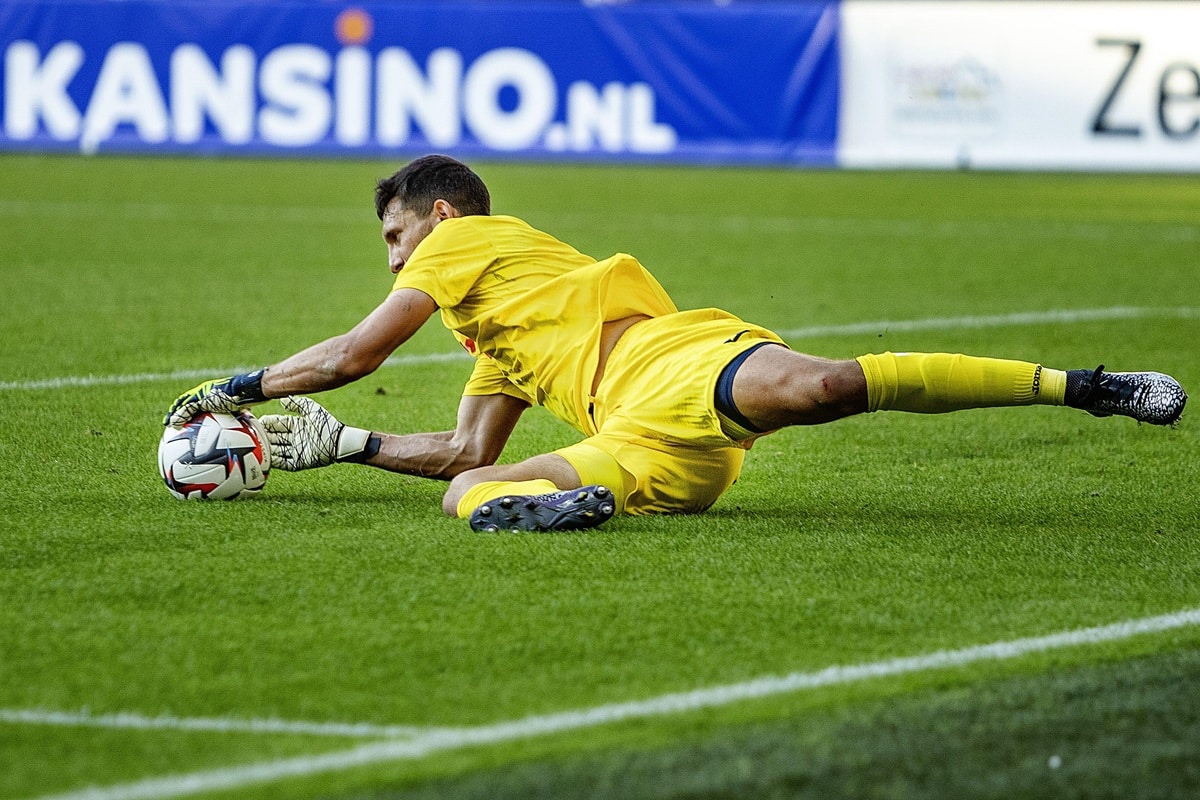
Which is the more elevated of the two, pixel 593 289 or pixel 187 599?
pixel 593 289

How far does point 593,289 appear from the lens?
4684mm

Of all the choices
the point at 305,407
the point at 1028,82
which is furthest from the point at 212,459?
the point at 1028,82

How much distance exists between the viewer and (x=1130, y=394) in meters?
4.29

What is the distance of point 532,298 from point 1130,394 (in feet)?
A: 4.89

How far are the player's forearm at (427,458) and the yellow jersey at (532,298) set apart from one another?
0.43 m

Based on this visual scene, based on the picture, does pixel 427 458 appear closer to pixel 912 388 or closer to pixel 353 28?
pixel 912 388

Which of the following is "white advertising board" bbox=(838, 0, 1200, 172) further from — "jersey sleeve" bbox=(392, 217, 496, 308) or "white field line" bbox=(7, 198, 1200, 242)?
"jersey sleeve" bbox=(392, 217, 496, 308)

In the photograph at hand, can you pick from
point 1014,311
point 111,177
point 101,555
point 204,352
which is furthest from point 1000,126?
point 101,555

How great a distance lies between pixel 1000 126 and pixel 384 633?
55.0 feet

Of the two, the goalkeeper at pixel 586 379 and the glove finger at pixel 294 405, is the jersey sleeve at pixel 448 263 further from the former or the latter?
the glove finger at pixel 294 405

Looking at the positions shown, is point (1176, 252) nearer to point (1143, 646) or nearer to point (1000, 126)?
point (1000, 126)

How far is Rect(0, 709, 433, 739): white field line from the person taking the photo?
9.43 feet

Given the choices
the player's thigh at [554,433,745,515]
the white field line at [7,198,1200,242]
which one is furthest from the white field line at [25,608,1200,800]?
the white field line at [7,198,1200,242]

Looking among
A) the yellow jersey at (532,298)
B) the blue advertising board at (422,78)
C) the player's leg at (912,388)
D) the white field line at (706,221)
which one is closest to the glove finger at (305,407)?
the yellow jersey at (532,298)
